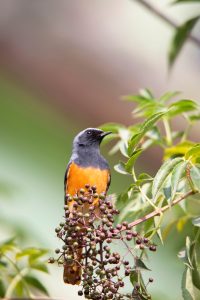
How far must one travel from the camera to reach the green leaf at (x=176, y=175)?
1750 mm

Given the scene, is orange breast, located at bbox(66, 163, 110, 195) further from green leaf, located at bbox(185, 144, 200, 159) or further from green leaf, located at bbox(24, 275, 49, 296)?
green leaf, located at bbox(185, 144, 200, 159)

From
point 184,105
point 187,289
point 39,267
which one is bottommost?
point 187,289

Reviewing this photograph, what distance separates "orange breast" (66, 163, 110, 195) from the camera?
8.46 ft

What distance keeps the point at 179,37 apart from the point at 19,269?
94 centimetres

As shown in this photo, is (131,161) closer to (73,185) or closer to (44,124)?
(73,185)

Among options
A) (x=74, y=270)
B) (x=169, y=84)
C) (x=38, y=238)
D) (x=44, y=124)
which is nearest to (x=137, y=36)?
(x=169, y=84)

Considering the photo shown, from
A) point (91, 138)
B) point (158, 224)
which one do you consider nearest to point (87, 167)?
point (91, 138)

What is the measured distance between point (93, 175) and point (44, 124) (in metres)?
4.06

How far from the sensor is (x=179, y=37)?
252 centimetres

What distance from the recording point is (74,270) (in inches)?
77.8

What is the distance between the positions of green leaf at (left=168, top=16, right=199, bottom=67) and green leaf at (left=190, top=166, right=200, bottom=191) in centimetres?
77

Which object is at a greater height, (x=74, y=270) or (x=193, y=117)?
(x=193, y=117)

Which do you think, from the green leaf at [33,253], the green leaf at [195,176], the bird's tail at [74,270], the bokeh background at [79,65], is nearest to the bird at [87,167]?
the green leaf at [33,253]

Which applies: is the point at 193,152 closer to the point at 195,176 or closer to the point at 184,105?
the point at 195,176
